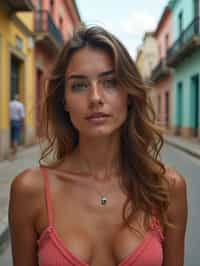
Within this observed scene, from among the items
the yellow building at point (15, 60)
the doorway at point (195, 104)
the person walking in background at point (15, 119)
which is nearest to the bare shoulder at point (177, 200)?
the yellow building at point (15, 60)

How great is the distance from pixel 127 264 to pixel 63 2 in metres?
25.9

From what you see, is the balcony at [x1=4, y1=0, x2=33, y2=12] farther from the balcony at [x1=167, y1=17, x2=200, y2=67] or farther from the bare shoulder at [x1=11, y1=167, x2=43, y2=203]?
the bare shoulder at [x1=11, y1=167, x2=43, y2=203]

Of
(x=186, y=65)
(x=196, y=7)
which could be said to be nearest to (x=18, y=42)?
(x=196, y=7)

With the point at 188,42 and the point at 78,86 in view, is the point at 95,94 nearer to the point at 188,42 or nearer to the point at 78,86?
the point at 78,86

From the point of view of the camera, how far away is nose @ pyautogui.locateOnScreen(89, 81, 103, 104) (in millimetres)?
1402

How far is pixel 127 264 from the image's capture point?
1347 millimetres

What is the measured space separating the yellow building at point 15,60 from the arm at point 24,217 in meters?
7.73

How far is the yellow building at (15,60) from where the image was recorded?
11906 mm

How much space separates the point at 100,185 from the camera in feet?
5.11

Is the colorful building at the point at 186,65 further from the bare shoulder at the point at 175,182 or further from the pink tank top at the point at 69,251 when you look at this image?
the pink tank top at the point at 69,251

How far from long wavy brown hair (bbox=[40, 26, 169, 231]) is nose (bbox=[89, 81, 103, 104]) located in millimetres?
88

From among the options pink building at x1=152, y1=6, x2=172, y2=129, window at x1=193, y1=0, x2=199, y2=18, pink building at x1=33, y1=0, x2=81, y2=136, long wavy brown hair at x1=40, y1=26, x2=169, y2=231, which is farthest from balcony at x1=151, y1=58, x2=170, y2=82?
long wavy brown hair at x1=40, y1=26, x2=169, y2=231

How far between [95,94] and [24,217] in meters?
0.49

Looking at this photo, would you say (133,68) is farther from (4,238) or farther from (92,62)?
(4,238)
